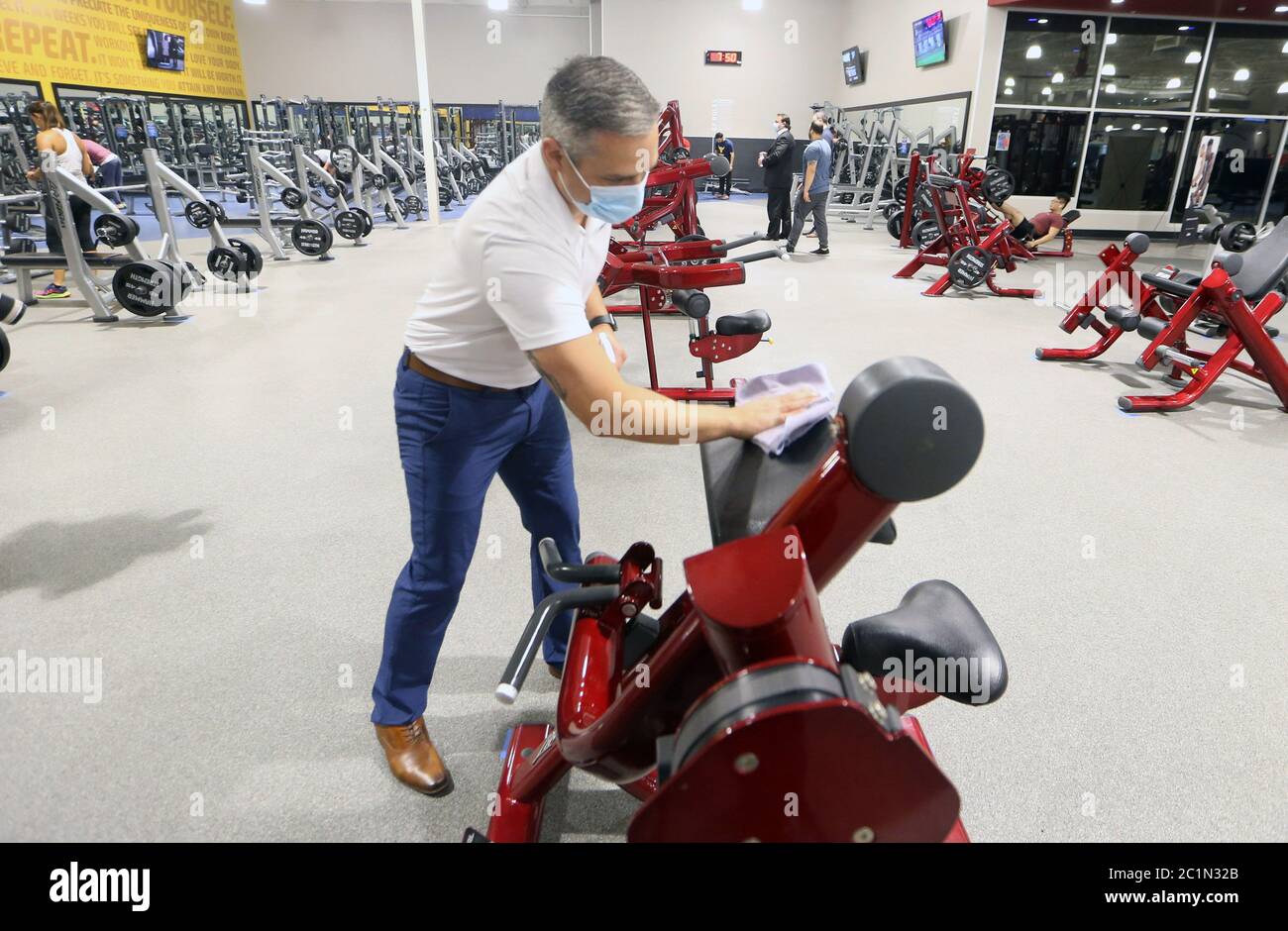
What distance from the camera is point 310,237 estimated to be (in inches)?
316

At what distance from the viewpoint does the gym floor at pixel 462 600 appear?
5.31 feet

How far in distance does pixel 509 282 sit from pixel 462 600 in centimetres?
A: 143

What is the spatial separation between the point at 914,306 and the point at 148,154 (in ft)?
21.6

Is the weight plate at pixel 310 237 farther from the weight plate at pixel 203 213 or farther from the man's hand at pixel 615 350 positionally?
the man's hand at pixel 615 350

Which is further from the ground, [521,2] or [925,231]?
[521,2]

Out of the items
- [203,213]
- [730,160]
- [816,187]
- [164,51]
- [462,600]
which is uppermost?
[164,51]

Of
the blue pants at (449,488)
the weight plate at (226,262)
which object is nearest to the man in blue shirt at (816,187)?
the weight plate at (226,262)

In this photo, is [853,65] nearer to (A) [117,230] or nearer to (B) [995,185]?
(B) [995,185]

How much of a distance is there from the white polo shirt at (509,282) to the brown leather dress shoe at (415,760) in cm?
86

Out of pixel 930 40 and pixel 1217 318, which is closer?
pixel 1217 318

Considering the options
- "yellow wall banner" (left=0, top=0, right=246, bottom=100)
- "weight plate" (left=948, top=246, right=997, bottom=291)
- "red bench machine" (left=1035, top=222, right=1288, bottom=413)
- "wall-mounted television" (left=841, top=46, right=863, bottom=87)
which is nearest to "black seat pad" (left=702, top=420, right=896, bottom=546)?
"red bench machine" (left=1035, top=222, right=1288, bottom=413)

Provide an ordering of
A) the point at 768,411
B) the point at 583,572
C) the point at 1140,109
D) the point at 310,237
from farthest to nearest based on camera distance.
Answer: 1. the point at 1140,109
2. the point at 310,237
3. the point at 583,572
4. the point at 768,411

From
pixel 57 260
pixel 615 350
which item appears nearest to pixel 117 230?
pixel 57 260

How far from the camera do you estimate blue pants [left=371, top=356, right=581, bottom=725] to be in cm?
139
